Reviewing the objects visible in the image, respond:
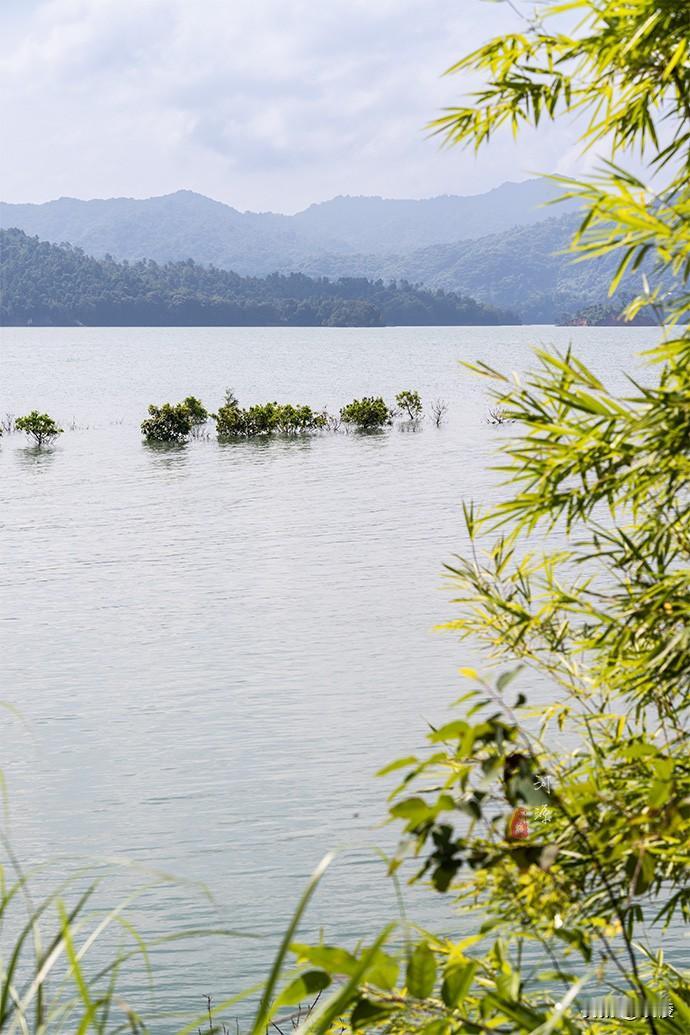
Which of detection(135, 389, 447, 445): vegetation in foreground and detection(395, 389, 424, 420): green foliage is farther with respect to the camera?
detection(395, 389, 424, 420): green foliage

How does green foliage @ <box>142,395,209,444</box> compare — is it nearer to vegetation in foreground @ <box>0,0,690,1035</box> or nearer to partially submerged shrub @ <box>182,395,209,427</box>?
partially submerged shrub @ <box>182,395,209,427</box>

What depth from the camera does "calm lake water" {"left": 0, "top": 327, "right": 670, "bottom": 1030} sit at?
10.5 metres

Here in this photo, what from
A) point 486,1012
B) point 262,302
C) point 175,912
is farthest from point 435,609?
point 262,302

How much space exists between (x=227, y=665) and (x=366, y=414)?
29.8 metres

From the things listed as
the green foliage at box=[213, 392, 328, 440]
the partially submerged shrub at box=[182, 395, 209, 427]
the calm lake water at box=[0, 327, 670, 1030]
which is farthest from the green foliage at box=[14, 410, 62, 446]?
the green foliage at box=[213, 392, 328, 440]

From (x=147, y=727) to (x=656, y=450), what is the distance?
37.7ft

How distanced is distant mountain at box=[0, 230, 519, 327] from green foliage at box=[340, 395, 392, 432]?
395 feet

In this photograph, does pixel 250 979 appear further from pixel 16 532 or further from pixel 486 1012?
pixel 16 532

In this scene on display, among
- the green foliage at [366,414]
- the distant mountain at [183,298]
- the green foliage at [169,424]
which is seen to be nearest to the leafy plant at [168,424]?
the green foliage at [169,424]

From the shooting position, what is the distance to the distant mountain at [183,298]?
533 ft

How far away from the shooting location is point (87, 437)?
155ft

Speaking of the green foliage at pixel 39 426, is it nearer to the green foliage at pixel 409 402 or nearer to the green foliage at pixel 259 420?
the green foliage at pixel 259 420

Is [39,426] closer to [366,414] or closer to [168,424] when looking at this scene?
[168,424]

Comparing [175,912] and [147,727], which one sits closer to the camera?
[175,912]
